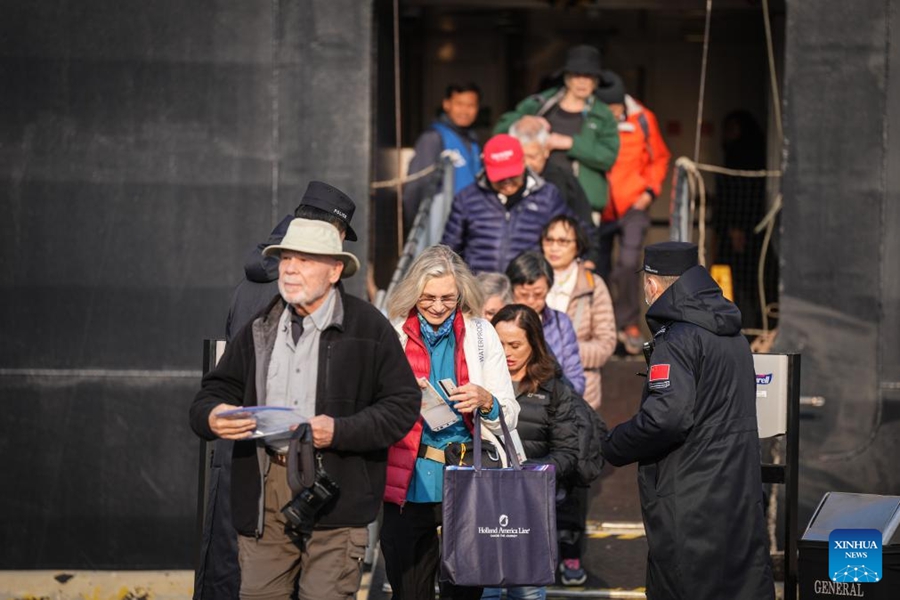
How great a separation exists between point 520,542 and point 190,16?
478 cm

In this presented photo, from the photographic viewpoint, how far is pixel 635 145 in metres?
10.6

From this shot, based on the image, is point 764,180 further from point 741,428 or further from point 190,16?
point 741,428

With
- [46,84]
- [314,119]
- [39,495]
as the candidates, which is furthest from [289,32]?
[39,495]

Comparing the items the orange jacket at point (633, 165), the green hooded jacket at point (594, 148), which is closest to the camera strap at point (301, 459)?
the green hooded jacket at point (594, 148)

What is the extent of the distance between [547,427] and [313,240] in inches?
70.4

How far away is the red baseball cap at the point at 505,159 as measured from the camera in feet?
29.1

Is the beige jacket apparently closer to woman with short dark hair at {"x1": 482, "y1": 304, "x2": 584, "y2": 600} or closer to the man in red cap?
the man in red cap

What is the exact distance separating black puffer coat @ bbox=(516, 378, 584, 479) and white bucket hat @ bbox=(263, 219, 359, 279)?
57.4 inches

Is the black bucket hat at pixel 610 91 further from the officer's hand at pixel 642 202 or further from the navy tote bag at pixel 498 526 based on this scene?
the navy tote bag at pixel 498 526

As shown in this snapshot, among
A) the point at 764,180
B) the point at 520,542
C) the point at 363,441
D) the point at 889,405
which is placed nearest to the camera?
the point at 363,441

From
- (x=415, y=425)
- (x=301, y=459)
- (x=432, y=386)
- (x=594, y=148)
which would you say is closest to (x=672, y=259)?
(x=432, y=386)

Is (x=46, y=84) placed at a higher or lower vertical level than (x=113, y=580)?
higher

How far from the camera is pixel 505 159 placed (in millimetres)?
8875

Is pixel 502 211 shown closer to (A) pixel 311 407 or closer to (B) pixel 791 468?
(B) pixel 791 468
